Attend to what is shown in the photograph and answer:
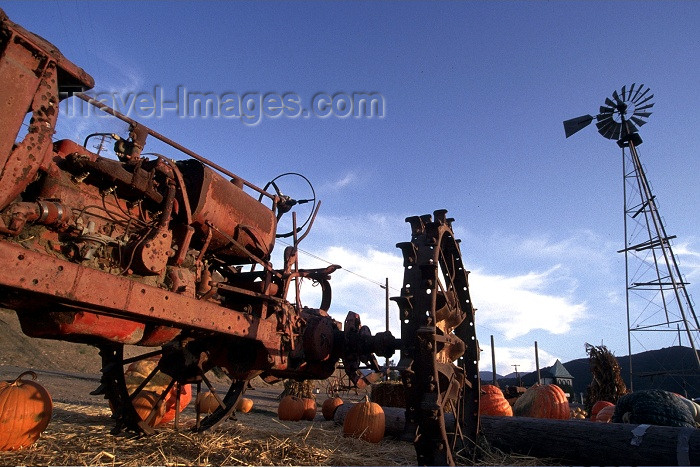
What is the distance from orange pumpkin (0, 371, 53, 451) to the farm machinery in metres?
0.87

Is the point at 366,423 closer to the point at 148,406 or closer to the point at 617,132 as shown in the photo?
the point at 148,406

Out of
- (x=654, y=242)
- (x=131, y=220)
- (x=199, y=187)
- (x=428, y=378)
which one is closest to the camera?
(x=131, y=220)

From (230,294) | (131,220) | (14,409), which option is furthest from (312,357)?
(14,409)

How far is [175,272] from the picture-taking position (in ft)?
15.2

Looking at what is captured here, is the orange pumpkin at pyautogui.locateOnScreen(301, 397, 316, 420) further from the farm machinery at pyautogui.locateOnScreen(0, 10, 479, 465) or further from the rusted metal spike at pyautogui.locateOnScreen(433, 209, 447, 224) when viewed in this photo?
the rusted metal spike at pyautogui.locateOnScreen(433, 209, 447, 224)

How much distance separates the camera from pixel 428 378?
4629mm

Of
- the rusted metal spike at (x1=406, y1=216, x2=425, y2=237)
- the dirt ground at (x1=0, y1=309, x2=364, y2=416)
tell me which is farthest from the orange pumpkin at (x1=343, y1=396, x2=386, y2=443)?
the dirt ground at (x1=0, y1=309, x2=364, y2=416)

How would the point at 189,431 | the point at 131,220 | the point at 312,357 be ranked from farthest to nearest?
the point at 189,431, the point at 312,357, the point at 131,220

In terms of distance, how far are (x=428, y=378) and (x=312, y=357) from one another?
1.86 metres

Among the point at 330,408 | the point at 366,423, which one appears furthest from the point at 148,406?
the point at 330,408

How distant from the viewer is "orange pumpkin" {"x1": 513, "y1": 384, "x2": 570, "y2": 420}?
10.5 meters

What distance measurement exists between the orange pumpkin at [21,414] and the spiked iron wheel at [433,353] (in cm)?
449

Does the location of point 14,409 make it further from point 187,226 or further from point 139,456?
point 187,226

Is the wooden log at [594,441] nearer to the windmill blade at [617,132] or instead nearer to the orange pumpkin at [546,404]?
the orange pumpkin at [546,404]
